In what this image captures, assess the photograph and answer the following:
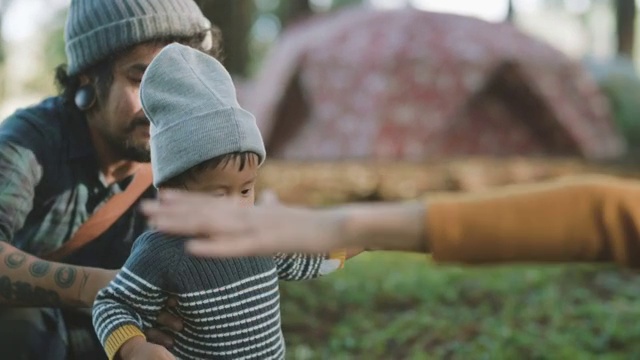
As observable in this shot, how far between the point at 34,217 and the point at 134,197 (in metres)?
0.30

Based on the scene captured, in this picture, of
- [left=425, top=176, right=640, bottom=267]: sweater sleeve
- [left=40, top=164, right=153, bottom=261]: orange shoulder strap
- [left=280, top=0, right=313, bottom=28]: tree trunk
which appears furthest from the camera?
[left=280, top=0, right=313, bottom=28]: tree trunk

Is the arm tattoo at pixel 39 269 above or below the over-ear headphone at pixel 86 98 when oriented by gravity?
below

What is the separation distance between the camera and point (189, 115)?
79.1 inches

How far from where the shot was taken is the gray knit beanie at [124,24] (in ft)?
8.31

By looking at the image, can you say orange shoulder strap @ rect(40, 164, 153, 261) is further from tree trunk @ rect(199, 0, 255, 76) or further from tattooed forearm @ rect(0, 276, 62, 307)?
tree trunk @ rect(199, 0, 255, 76)

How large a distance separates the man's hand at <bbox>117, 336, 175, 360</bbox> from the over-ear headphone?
954mm

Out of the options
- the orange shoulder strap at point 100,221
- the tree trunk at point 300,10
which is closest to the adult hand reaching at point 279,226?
the orange shoulder strap at point 100,221

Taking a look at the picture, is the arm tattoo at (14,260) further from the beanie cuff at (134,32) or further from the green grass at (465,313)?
the green grass at (465,313)

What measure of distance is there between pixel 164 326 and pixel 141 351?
196mm

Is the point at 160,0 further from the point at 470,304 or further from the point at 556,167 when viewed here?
the point at 556,167

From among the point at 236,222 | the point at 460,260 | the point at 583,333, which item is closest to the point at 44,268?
the point at 236,222

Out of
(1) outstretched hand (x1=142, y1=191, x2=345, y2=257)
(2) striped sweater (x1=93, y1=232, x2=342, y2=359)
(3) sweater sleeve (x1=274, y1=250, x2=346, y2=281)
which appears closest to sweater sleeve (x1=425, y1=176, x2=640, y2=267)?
(1) outstretched hand (x1=142, y1=191, x2=345, y2=257)

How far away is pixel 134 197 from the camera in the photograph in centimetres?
272

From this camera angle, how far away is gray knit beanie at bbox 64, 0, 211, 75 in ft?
8.31
